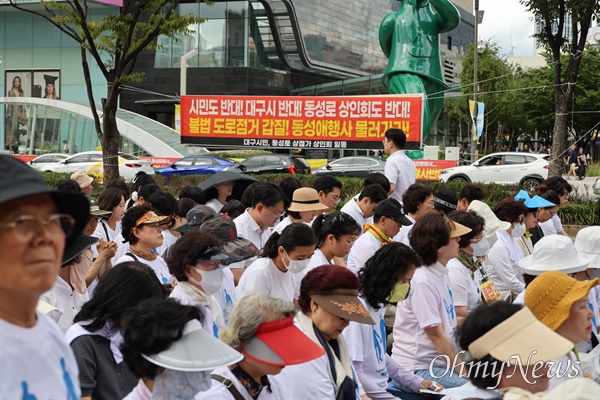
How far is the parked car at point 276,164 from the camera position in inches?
953

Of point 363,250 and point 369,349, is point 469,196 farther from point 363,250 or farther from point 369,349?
point 369,349

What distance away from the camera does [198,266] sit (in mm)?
4293

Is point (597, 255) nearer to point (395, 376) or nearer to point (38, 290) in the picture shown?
point (395, 376)

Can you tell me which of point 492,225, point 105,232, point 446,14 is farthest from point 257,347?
point 446,14

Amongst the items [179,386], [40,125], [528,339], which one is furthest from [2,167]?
[40,125]

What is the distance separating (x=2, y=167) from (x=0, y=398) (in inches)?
22.9

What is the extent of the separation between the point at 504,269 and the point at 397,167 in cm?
209

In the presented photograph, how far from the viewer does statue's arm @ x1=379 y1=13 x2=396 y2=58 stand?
26.2 m

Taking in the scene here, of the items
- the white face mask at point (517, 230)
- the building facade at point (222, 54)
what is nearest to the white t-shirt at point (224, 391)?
the white face mask at point (517, 230)

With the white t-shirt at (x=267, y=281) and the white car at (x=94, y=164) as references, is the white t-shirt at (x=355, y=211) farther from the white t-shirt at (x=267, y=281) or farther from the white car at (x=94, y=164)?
the white car at (x=94, y=164)

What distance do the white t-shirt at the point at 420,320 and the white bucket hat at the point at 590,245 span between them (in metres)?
1.18

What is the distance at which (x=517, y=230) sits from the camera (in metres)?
8.02

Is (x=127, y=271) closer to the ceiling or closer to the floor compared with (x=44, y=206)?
closer to the floor

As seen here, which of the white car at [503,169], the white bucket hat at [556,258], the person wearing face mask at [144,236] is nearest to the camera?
the white bucket hat at [556,258]
